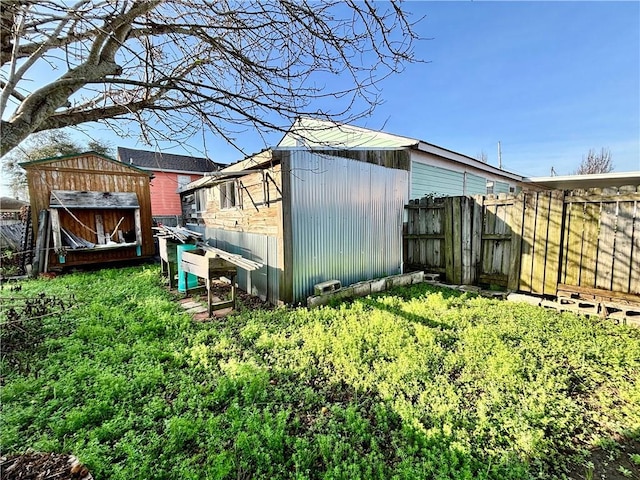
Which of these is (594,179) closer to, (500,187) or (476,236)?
(500,187)

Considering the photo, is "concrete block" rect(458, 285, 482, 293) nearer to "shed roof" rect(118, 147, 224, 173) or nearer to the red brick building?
the red brick building

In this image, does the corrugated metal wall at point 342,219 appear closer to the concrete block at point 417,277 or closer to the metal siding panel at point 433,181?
the concrete block at point 417,277

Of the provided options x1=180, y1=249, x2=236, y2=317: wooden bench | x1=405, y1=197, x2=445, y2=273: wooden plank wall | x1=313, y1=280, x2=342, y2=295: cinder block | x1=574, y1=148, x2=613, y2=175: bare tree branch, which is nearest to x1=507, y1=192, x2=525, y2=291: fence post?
x1=405, y1=197, x2=445, y2=273: wooden plank wall


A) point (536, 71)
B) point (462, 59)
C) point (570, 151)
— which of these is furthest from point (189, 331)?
point (570, 151)

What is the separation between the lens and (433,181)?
8039 millimetres

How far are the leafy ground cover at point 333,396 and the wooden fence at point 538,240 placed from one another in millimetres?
908

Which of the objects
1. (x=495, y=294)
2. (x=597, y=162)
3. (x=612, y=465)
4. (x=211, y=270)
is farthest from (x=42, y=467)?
(x=597, y=162)

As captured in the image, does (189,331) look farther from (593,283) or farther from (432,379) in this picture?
(593,283)

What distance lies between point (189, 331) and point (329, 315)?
7.19 feet

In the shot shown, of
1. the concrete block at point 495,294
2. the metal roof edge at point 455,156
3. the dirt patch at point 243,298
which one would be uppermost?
the metal roof edge at point 455,156

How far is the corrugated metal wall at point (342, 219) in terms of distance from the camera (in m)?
4.84

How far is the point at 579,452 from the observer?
6.04ft

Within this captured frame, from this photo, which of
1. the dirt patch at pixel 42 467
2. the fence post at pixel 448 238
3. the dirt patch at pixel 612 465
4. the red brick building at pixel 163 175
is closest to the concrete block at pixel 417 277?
the fence post at pixel 448 238

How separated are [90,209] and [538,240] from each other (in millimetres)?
12564
